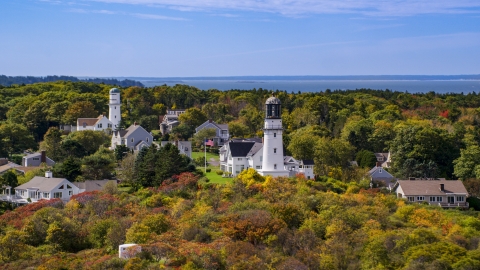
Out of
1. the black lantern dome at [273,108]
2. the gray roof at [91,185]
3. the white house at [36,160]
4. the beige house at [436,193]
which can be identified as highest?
the black lantern dome at [273,108]

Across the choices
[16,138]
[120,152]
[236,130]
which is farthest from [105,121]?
[120,152]

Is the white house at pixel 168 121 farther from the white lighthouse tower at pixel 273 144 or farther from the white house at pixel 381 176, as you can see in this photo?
the white lighthouse tower at pixel 273 144

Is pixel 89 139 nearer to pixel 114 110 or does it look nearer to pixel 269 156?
pixel 114 110

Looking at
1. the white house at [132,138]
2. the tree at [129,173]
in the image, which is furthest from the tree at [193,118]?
the tree at [129,173]

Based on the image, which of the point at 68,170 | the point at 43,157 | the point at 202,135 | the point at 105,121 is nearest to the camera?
the point at 68,170

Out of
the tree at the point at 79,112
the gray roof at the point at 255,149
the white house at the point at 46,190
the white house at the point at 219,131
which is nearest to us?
the white house at the point at 46,190

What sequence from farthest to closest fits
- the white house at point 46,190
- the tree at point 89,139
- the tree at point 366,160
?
the tree at point 89,139
the tree at point 366,160
the white house at point 46,190

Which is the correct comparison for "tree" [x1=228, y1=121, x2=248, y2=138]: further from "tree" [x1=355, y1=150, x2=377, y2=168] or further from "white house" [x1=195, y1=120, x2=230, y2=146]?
"tree" [x1=355, y1=150, x2=377, y2=168]
